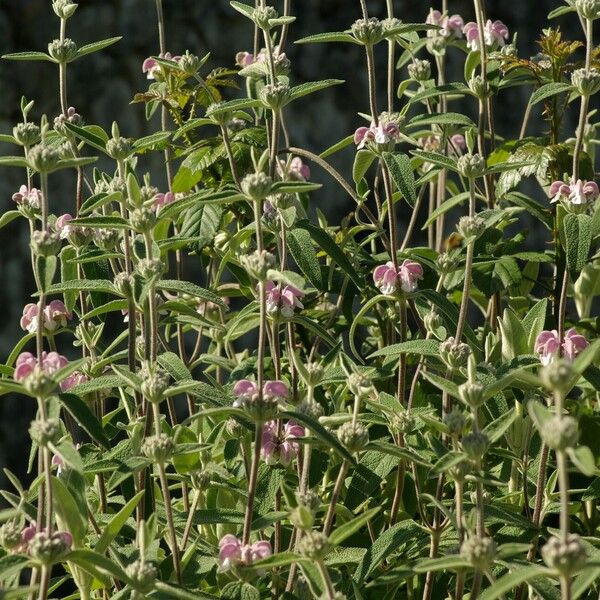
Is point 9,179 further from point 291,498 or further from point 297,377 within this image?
point 291,498

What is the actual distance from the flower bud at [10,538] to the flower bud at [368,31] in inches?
33.6

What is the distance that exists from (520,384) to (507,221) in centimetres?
56

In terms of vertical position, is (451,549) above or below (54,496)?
below

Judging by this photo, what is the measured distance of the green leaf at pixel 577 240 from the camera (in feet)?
5.12

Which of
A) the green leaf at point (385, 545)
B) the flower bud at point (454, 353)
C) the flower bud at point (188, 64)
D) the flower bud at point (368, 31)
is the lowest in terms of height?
the green leaf at point (385, 545)

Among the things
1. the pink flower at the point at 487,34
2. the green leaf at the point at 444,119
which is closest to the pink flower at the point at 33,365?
the green leaf at the point at 444,119

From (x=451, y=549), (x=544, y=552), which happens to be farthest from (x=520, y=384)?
(x=544, y=552)

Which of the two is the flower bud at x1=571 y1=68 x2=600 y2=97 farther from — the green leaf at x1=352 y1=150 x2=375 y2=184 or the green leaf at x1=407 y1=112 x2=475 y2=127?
the green leaf at x1=352 y1=150 x2=375 y2=184

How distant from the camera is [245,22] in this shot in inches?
131

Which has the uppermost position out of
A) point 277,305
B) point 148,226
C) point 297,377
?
point 148,226

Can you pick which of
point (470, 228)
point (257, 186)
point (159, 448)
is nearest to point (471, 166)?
point (470, 228)

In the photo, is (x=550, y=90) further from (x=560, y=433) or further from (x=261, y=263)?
(x=560, y=433)

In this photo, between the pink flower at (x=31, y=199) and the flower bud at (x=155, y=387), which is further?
the pink flower at (x=31, y=199)

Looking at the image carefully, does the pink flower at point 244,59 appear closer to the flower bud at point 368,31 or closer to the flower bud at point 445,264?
the flower bud at point 368,31
